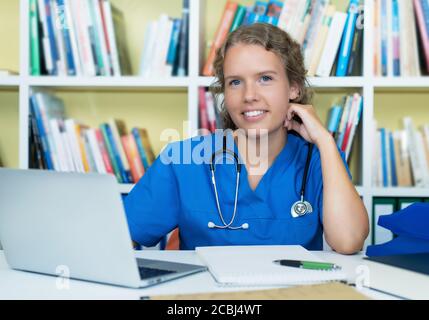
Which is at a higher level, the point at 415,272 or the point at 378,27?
A: the point at 378,27

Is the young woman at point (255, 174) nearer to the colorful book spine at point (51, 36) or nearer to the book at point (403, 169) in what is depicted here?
the book at point (403, 169)

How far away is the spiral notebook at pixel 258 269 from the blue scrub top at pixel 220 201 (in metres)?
0.31

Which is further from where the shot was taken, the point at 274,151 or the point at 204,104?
the point at 204,104

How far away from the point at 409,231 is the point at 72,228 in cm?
67

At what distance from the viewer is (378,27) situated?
1981 mm

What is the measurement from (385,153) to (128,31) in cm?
113

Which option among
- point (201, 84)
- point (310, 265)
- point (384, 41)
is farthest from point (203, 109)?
point (310, 265)

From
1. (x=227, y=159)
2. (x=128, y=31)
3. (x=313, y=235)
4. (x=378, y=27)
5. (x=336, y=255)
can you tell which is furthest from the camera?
(x=128, y=31)

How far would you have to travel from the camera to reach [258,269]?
906mm

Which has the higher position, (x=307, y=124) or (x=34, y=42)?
(x=34, y=42)

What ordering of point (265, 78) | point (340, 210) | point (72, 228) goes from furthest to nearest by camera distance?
point (265, 78), point (340, 210), point (72, 228)

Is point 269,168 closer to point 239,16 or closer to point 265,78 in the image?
point 265,78
